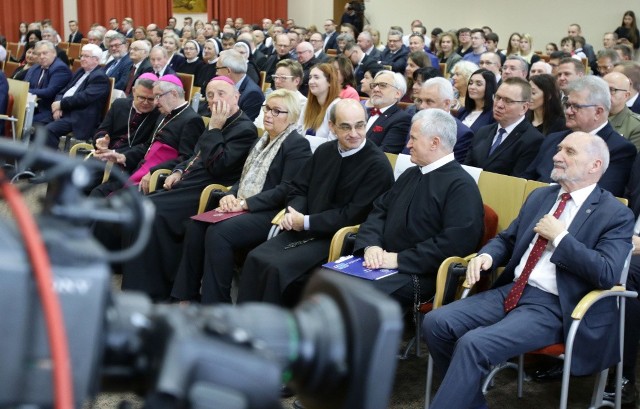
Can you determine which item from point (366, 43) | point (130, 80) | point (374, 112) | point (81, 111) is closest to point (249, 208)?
point (374, 112)

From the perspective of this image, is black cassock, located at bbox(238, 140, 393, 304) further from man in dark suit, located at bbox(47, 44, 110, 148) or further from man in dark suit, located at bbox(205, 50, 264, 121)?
man in dark suit, located at bbox(47, 44, 110, 148)

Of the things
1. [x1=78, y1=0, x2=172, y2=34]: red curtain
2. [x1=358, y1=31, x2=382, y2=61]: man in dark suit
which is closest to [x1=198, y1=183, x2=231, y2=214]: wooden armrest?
→ [x1=358, y1=31, x2=382, y2=61]: man in dark suit

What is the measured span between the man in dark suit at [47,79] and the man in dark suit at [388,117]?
3825 mm

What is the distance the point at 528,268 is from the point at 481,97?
239 cm

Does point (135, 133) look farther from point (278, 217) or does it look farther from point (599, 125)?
point (599, 125)

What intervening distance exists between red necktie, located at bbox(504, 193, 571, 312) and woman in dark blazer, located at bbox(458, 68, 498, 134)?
2089 mm

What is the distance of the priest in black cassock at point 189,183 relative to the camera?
4.34 meters

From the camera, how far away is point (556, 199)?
3.02m

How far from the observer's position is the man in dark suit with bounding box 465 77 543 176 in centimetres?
419

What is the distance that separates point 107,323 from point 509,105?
11.8 feet

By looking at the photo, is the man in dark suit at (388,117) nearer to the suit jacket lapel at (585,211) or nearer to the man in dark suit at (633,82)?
the man in dark suit at (633,82)

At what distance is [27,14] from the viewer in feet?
54.0

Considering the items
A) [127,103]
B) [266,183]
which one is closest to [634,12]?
[127,103]

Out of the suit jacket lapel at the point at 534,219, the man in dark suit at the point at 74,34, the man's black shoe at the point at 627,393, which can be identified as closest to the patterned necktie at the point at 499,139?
the suit jacket lapel at the point at 534,219
